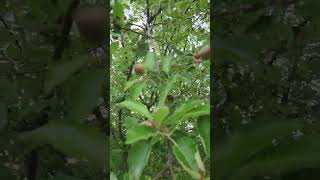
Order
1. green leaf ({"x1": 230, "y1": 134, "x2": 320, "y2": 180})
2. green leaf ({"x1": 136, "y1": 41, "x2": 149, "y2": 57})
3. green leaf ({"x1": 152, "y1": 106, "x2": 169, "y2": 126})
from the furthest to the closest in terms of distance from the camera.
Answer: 1. green leaf ({"x1": 136, "y1": 41, "x2": 149, "y2": 57})
2. green leaf ({"x1": 152, "y1": 106, "x2": 169, "y2": 126})
3. green leaf ({"x1": 230, "y1": 134, "x2": 320, "y2": 180})

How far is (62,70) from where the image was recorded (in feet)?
1.25

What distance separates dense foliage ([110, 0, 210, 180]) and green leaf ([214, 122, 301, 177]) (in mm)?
151

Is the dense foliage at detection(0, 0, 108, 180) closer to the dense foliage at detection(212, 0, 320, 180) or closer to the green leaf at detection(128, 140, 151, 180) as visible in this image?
the dense foliage at detection(212, 0, 320, 180)

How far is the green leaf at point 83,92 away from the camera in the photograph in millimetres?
395

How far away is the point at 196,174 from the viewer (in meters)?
0.69

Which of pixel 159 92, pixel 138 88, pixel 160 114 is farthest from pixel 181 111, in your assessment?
pixel 159 92

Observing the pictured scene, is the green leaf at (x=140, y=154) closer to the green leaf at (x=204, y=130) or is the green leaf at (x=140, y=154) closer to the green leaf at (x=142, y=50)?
the green leaf at (x=204, y=130)

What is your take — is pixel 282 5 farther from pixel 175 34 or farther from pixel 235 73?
pixel 175 34

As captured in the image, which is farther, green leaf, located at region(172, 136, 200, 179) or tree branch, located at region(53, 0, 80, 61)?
green leaf, located at region(172, 136, 200, 179)

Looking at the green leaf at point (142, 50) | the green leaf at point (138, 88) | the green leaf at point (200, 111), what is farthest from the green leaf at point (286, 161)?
the green leaf at point (142, 50)

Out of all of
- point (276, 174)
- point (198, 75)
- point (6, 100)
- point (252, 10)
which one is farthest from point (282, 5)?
point (198, 75)

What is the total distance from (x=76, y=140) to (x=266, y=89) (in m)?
0.18

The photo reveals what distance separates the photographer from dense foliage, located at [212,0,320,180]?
36cm

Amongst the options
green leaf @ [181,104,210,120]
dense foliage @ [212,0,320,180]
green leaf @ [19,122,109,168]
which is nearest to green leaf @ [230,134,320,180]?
dense foliage @ [212,0,320,180]
